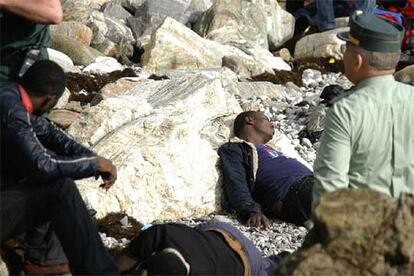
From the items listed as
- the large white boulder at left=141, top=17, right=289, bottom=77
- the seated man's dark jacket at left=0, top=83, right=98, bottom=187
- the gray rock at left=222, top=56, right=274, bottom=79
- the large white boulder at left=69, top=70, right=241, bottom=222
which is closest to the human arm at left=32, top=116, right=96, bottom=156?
the seated man's dark jacket at left=0, top=83, right=98, bottom=187

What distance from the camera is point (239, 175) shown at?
324 inches

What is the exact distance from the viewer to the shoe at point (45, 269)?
573 centimetres

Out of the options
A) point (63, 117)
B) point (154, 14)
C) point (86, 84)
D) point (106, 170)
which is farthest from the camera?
point (154, 14)

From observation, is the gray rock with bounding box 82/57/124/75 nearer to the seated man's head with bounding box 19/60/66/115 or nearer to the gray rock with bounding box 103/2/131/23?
the gray rock with bounding box 103/2/131/23

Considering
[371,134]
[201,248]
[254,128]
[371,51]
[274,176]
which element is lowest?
[274,176]

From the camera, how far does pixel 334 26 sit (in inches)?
835

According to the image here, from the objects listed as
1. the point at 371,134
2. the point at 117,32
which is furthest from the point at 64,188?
the point at 117,32

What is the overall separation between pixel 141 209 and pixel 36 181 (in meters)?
2.47

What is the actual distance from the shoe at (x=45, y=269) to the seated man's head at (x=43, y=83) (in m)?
1.06

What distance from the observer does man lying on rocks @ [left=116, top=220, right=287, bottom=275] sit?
5.09 m

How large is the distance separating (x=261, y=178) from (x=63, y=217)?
3.40 meters

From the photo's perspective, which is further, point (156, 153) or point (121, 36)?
point (121, 36)

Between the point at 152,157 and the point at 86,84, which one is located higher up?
the point at 152,157

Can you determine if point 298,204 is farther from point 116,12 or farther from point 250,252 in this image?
point 116,12
